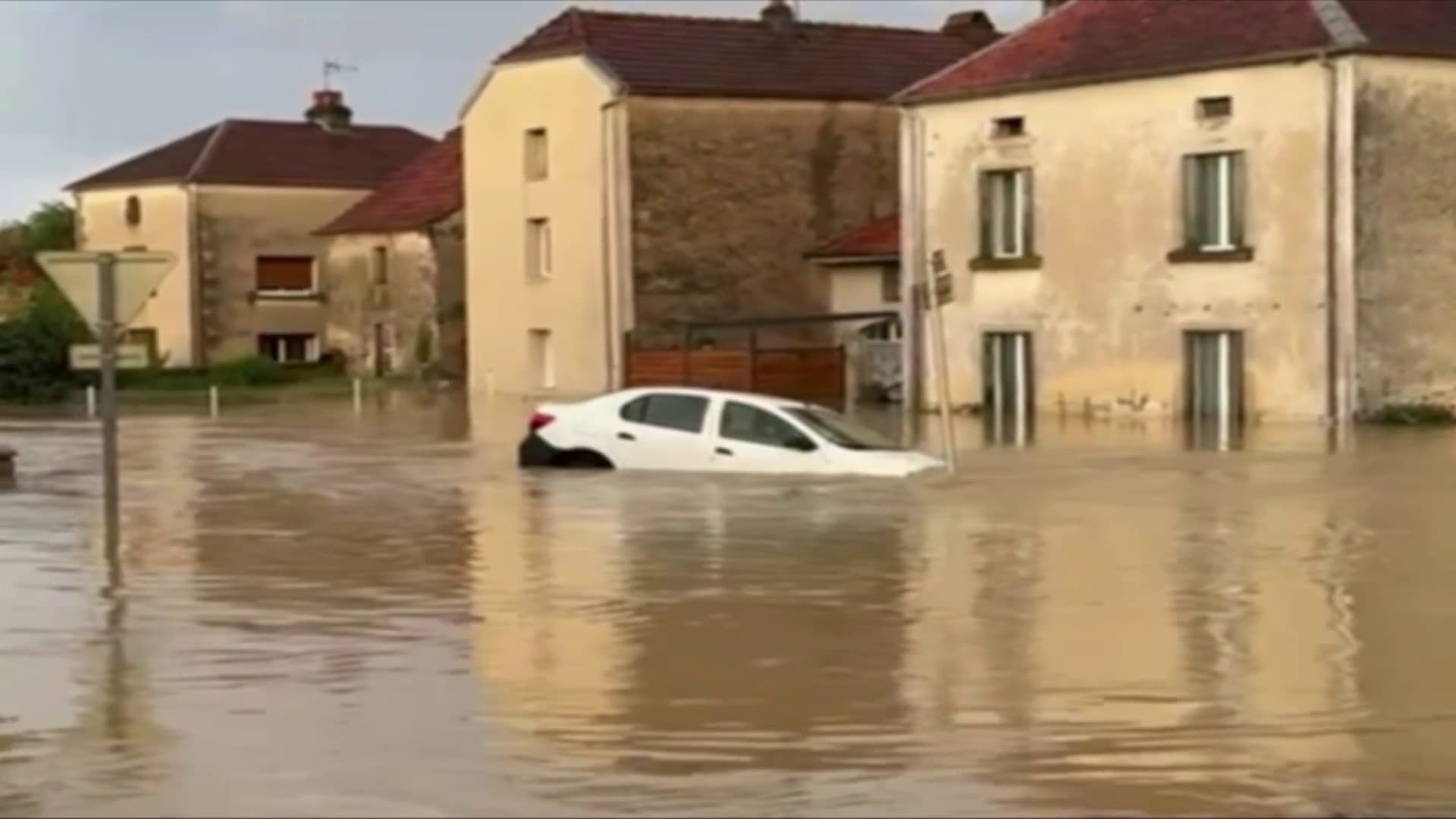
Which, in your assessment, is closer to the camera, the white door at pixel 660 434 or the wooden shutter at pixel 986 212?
the white door at pixel 660 434

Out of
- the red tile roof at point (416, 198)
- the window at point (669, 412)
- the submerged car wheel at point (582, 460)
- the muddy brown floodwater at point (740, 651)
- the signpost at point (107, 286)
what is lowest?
the muddy brown floodwater at point (740, 651)

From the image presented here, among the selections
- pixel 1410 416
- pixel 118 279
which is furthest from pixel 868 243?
pixel 118 279

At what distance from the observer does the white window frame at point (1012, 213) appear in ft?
153

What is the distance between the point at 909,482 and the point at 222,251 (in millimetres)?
56222

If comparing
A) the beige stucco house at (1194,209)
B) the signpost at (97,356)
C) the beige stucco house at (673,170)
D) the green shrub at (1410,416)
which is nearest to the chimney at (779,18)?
the beige stucco house at (673,170)

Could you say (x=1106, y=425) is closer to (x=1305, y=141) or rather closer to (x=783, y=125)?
(x=1305, y=141)

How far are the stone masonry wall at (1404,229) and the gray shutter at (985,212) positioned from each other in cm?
836

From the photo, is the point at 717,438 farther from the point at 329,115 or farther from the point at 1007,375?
the point at 329,115

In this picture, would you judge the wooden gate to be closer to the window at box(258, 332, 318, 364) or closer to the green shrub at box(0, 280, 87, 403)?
the green shrub at box(0, 280, 87, 403)

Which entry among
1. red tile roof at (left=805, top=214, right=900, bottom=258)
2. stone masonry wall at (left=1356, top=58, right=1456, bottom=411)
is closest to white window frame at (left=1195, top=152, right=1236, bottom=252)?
stone masonry wall at (left=1356, top=58, right=1456, bottom=411)

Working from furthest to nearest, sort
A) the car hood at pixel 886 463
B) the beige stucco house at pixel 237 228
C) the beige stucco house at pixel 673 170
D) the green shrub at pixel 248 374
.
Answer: the beige stucco house at pixel 237 228, the green shrub at pixel 248 374, the beige stucco house at pixel 673 170, the car hood at pixel 886 463

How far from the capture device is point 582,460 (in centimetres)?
2977

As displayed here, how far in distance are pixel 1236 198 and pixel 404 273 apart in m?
33.5

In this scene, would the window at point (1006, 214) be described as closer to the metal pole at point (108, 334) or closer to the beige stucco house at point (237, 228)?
the metal pole at point (108, 334)
